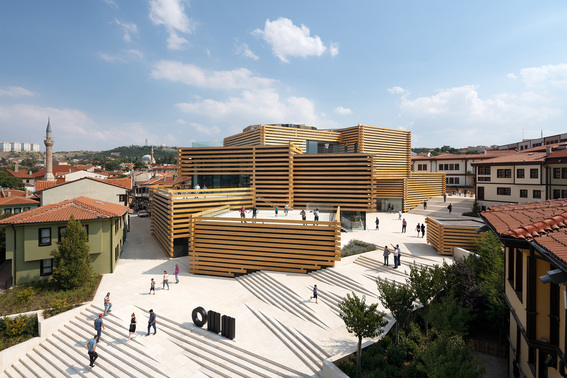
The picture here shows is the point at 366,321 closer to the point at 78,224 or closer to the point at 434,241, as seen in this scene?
the point at 434,241

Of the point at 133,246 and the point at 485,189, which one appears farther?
the point at 485,189

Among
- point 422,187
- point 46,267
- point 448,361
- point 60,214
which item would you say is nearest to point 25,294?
point 46,267

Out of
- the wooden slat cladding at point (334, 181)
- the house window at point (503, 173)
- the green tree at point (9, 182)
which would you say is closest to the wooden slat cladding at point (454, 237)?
the wooden slat cladding at point (334, 181)

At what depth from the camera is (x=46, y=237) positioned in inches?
830

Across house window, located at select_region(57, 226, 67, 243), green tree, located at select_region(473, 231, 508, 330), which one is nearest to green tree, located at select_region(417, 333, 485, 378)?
green tree, located at select_region(473, 231, 508, 330)

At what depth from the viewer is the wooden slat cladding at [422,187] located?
4488 cm

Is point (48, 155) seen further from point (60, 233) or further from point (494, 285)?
point (494, 285)

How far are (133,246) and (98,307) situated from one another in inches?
610

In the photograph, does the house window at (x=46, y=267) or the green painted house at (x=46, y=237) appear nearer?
the green painted house at (x=46, y=237)

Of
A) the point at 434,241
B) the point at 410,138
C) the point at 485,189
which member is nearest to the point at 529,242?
the point at 434,241

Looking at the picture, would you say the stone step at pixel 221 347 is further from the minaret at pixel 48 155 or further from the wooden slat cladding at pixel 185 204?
the minaret at pixel 48 155

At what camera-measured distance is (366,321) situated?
35.7 ft

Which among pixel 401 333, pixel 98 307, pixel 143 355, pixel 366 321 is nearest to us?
pixel 366 321

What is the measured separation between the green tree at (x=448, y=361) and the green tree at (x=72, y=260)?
20.4m
